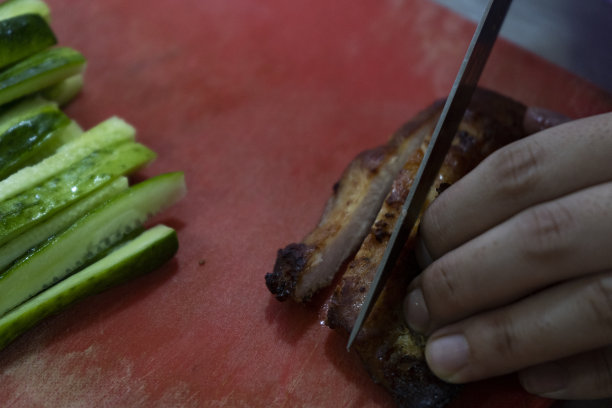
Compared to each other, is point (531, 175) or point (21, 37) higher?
point (531, 175)

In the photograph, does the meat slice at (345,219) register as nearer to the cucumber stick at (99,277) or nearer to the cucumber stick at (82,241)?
the cucumber stick at (99,277)

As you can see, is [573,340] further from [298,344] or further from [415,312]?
[298,344]

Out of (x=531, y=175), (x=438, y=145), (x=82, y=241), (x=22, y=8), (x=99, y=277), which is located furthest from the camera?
(x=22, y=8)

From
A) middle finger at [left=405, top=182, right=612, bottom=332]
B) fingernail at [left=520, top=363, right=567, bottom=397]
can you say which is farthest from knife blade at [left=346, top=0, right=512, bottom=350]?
fingernail at [left=520, top=363, right=567, bottom=397]

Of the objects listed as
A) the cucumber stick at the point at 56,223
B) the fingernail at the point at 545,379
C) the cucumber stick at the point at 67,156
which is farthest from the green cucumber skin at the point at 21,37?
the fingernail at the point at 545,379

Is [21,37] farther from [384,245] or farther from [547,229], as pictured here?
[547,229]

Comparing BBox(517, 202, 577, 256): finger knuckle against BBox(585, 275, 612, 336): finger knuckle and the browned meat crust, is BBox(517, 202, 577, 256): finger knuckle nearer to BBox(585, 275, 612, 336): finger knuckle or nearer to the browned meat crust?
BBox(585, 275, 612, 336): finger knuckle

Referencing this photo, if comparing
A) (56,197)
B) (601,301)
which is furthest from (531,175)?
(56,197)
